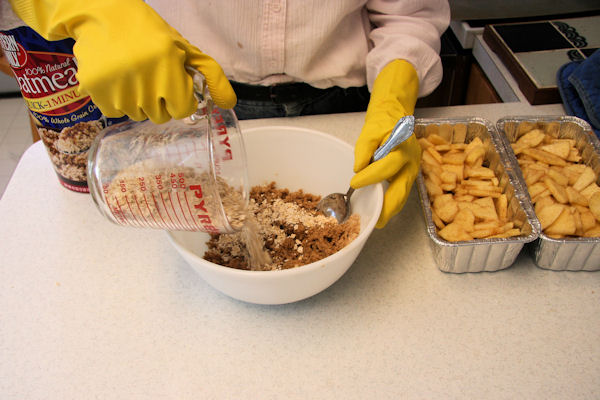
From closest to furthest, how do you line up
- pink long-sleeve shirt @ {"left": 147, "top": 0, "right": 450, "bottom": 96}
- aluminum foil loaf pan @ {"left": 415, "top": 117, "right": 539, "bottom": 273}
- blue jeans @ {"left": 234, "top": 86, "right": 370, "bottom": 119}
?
aluminum foil loaf pan @ {"left": 415, "top": 117, "right": 539, "bottom": 273} < pink long-sleeve shirt @ {"left": 147, "top": 0, "right": 450, "bottom": 96} < blue jeans @ {"left": 234, "top": 86, "right": 370, "bottom": 119}

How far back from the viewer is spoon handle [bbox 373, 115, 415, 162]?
2.54 ft

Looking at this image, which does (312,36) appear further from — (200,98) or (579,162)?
(579,162)

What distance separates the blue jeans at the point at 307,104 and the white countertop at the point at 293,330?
1.45 feet

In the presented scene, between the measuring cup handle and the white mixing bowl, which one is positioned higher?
the measuring cup handle

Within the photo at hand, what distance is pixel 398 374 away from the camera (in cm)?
73

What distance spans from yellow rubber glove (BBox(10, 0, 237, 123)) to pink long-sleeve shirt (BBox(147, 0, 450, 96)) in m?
0.33

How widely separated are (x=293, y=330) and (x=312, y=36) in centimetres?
62

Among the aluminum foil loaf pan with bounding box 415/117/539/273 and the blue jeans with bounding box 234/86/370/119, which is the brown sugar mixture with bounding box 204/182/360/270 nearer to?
the aluminum foil loaf pan with bounding box 415/117/539/273

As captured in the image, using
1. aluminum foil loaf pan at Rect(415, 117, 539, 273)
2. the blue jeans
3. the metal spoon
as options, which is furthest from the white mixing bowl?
the blue jeans

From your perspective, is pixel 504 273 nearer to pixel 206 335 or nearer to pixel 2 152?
pixel 206 335

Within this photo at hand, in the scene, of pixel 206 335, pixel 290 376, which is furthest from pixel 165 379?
pixel 290 376

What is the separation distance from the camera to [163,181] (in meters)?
0.69

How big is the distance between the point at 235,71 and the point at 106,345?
0.66m

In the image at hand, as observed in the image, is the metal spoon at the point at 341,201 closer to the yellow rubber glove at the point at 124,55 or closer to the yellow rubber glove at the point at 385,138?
the yellow rubber glove at the point at 385,138
